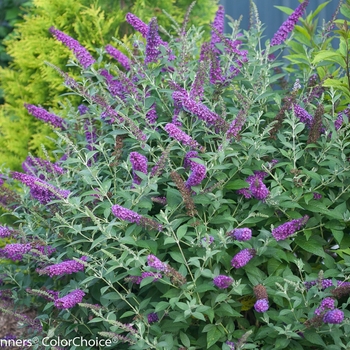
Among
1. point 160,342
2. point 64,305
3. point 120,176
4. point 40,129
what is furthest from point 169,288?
point 40,129

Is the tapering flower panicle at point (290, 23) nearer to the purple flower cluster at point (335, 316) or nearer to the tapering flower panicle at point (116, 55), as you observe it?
the tapering flower panicle at point (116, 55)

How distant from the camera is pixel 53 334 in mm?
2705

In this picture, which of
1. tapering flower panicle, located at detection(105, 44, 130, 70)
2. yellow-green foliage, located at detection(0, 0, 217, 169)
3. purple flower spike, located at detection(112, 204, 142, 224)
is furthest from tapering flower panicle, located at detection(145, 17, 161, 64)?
yellow-green foliage, located at detection(0, 0, 217, 169)

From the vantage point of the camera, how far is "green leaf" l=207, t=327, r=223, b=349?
233 cm

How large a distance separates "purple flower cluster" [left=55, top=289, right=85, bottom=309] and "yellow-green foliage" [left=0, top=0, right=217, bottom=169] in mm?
2611

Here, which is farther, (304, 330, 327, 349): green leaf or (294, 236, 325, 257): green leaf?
(294, 236, 325, 257): green leaf

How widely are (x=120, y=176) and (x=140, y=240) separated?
0.50 metres

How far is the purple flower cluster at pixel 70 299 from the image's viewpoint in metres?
2.38

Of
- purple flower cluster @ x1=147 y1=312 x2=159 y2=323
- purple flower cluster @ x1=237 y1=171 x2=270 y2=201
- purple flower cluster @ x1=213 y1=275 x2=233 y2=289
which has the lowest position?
purple flower cluster @ x1=147 y1=312 x2=159 y2=323

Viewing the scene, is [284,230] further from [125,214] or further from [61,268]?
[61,268]

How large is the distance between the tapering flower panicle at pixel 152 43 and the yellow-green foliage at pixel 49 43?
207 cm

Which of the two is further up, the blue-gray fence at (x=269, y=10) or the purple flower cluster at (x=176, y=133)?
the purple flower cluster at (x=176, y=133)

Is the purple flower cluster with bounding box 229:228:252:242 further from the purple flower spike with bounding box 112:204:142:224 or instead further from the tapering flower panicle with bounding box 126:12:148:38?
the tapering flower panicle with bounding box 126:12:148:38

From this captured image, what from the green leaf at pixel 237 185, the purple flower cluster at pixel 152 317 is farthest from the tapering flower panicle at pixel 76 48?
the purple flower cluster at pixel 152 317
